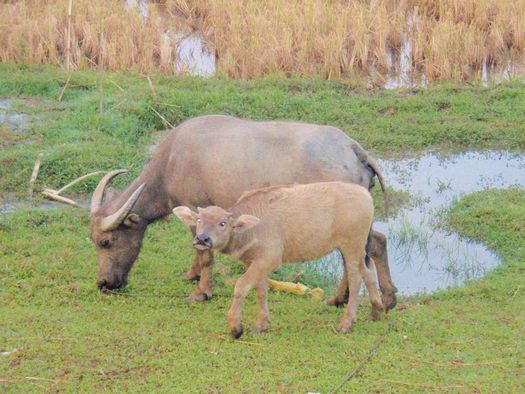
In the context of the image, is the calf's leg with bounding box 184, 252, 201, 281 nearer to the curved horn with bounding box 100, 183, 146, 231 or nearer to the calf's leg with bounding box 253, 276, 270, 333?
the curved horn with bounding box 100, 183, 146, 231

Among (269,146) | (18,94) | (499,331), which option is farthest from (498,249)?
(18,94)

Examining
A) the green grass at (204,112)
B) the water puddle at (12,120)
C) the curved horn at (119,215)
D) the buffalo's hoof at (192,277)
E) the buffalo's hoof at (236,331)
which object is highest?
the curved horn at (119,215)

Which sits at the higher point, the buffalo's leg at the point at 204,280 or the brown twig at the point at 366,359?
the brown twig at the point at 366,359

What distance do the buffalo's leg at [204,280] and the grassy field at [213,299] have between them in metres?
0.16

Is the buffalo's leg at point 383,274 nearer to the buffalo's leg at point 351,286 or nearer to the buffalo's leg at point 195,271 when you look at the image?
the buffalo's leg at point 351,286

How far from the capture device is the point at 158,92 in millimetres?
11969

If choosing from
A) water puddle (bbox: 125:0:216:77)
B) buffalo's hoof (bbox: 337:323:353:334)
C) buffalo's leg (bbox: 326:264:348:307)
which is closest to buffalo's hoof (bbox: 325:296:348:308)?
buffalo's leg (bbox: 326:264:348:307)

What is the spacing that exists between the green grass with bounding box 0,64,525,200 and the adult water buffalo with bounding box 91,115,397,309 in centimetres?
234

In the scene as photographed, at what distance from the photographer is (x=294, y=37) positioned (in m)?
13.8

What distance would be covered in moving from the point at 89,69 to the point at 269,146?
713 cm

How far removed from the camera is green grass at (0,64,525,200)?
10.3 meters

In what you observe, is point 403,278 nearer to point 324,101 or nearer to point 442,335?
point 442,335

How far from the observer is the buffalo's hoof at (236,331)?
20.7 feet

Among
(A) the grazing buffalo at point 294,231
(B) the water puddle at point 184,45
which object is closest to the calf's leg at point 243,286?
(A) the grazing buffalo at point 294,231
